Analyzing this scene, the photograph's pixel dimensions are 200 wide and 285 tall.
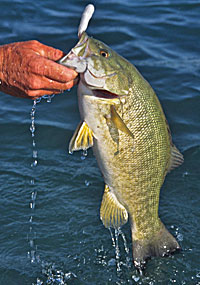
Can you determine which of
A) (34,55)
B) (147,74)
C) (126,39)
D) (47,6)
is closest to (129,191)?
(34,55)

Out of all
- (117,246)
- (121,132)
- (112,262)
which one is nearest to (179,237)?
(117,246)

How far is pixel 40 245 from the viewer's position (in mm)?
4746

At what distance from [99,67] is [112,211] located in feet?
4.22

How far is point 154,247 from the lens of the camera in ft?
13.2

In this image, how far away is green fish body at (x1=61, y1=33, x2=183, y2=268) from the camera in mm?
3260

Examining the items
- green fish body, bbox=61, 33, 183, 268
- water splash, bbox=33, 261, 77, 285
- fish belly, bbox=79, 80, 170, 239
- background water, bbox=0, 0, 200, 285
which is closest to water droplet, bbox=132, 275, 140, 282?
background water, bbox=0, 0, 200, 285

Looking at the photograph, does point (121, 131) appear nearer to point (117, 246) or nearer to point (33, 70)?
point (33, 70)

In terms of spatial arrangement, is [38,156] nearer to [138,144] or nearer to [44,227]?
[44,227]

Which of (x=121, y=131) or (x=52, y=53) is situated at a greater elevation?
(x=52, y=53)

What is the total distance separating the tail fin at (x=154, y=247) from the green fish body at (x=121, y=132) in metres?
0.13

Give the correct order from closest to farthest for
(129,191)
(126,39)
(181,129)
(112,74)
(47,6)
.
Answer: (112,74) < (129,191) < (181,129) < (126,39) < (47,6)

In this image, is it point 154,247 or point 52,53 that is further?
point 154,247

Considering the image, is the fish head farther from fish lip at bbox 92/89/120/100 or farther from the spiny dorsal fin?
the spiny dorsal fin

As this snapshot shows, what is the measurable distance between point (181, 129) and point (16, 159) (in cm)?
228
